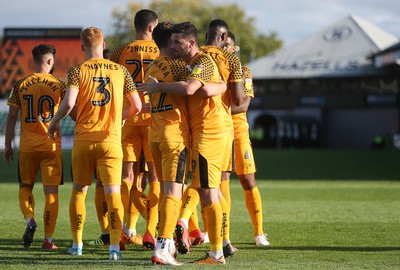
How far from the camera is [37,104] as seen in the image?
418 inches

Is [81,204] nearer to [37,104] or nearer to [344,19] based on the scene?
[37,104]

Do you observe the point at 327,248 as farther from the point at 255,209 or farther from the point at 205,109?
the point at 205,109

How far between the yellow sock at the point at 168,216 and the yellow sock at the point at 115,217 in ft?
2.24

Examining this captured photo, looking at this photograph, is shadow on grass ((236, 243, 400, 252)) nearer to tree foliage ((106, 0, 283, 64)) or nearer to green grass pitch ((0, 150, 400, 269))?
green grass pitch ((0, 150, 400, 269))

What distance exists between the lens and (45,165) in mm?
10648

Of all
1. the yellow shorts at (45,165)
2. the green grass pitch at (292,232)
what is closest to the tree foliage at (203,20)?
the green grass pitch at (292,232)

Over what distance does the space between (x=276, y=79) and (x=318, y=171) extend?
131 feet

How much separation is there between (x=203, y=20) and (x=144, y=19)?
93.2 meters

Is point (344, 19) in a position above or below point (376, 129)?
above

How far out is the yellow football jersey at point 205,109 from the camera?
29.1 feet

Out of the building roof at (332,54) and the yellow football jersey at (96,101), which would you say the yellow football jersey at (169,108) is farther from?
the building roof at (332,54)

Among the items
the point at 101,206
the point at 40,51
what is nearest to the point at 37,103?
the point at 40,51

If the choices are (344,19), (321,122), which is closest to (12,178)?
(321,122)

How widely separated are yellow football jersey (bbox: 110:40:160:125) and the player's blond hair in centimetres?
141
